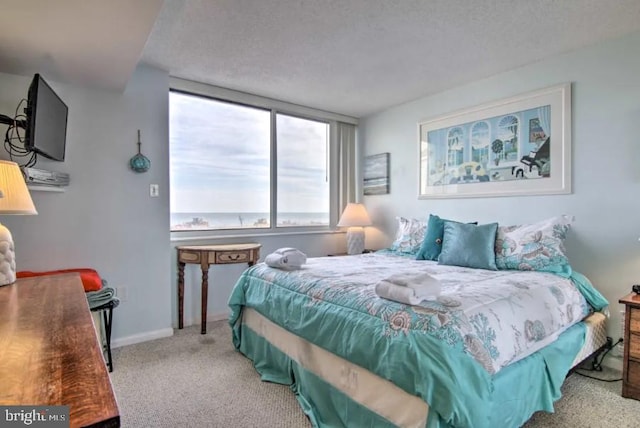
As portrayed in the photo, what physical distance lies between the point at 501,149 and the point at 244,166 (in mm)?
2588

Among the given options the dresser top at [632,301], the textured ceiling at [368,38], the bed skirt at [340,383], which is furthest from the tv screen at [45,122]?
the dresser top at [632,301]

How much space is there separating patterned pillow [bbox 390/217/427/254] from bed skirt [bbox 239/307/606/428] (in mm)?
1387

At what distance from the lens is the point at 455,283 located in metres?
2.04

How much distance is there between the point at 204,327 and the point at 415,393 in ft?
7.52

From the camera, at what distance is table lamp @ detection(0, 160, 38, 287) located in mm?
1646

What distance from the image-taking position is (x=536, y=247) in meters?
2.45

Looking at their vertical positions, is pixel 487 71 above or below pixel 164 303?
above

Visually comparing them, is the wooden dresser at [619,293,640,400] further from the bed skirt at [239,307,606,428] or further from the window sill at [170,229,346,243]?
the window sill at [170,229,346,243]

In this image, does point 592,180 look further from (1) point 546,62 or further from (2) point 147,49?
(2) point 147,49

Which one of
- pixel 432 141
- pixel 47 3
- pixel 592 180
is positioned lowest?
pixel 592 180

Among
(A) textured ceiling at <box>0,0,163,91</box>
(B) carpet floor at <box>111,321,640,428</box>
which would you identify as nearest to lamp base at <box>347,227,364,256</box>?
(B) carpet floor at <box>111,321,640,428</box>

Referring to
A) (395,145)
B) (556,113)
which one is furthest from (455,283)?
(395,145)

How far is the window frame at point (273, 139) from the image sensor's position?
339 centimetres

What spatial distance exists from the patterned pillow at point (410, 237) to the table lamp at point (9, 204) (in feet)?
9.30
